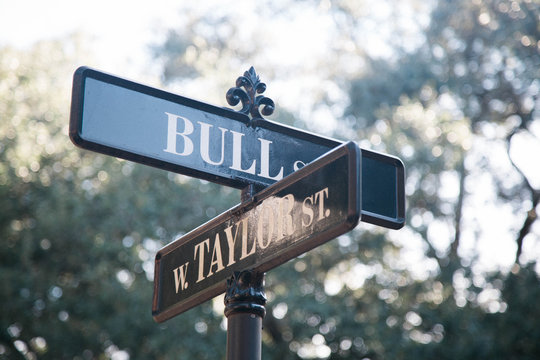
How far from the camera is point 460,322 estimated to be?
12117 millimetres

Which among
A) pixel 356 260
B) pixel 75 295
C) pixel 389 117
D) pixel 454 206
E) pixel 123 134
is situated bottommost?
pixel 123 134

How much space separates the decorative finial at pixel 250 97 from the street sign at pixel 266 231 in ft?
1.19

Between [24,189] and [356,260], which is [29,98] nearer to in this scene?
[24,189]

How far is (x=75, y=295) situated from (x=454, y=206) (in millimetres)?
7292

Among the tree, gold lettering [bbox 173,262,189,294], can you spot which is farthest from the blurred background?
gold lettering [bbox 173,262,189,294]

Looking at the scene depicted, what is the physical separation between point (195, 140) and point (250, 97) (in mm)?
293

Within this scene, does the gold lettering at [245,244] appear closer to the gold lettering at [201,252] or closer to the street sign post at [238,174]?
the street sign post at [238,174]

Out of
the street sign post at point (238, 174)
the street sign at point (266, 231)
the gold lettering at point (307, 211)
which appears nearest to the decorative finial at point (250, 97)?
the street sign post at point (238, 174)

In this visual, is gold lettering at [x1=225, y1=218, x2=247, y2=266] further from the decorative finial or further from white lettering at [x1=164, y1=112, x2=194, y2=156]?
the decorative finial

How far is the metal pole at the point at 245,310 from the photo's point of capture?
2273 mm

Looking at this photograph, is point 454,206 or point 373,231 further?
point 454,206

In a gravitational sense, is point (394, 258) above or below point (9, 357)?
above

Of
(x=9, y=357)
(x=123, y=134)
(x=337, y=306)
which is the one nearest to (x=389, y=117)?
(x=337, y=306)

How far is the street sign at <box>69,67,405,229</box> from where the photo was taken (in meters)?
2.35
